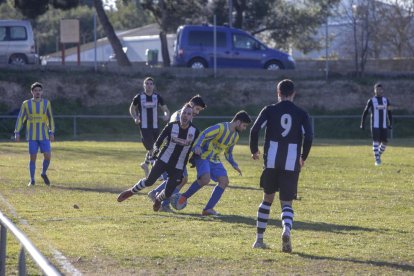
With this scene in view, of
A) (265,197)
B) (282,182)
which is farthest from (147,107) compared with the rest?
(282,182)

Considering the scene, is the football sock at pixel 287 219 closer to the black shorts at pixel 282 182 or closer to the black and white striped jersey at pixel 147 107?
the black shorts at pixel 282 182

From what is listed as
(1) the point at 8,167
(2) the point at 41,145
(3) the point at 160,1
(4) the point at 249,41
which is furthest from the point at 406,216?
(3) the point at 160,1

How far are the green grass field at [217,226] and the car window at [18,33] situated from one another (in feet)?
62.3

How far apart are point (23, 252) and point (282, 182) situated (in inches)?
169

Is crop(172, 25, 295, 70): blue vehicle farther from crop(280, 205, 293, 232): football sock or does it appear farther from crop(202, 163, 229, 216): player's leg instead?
crop(280, 205, 293, 232): football sock

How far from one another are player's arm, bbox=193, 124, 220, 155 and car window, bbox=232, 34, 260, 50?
91.5 ft

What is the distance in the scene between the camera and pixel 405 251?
1013 centimetres

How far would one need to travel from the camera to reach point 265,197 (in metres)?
10.3

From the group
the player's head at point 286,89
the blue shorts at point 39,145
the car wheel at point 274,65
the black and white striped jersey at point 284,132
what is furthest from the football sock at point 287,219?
the car wheel at point 274,65

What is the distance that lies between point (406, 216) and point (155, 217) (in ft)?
11.4

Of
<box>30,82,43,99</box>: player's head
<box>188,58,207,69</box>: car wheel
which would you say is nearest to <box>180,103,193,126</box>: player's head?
<box>30,82,43,99</box>: player's head

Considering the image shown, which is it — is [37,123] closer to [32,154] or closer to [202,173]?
[32,154]

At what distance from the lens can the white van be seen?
39750 mm

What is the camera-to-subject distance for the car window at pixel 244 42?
4038 centimetres
